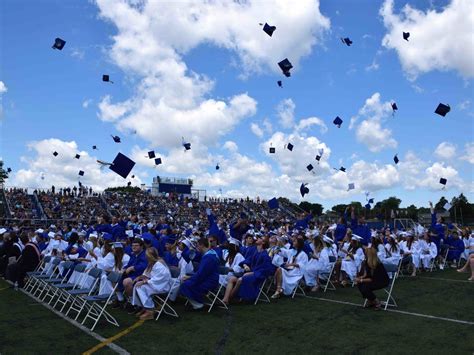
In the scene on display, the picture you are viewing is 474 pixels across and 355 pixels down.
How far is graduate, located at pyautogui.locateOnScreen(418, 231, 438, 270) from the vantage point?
47.3ft

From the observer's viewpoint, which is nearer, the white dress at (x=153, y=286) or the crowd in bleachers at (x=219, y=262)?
the white dress at (x=153, y=286)

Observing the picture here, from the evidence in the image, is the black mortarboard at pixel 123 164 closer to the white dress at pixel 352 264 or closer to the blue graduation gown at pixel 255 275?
the blue graduation gown at pixel 255 275

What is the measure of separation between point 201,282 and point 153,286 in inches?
44.5

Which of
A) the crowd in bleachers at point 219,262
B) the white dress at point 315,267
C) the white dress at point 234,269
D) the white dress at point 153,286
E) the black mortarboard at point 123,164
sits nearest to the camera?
the white dress at point 153,286

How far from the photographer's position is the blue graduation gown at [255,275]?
360 inches

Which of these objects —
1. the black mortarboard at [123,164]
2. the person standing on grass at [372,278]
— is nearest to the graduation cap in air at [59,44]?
the black mortarboard at [123,164]

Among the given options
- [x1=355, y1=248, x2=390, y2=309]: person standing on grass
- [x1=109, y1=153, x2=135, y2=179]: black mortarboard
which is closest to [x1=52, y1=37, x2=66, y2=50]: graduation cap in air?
[x1=109, y1=153, x2=135, y2=179]: black mortarboard

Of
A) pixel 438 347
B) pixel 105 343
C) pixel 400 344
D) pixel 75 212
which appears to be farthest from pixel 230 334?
pixel 75 212

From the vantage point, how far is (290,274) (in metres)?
10.1

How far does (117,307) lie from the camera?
8.73 metres

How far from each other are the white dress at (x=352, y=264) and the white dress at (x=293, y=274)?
5.65 ft

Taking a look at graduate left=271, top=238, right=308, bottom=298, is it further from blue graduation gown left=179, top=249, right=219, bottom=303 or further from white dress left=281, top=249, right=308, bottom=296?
blue graduation gown left=179, top=249, right=219, bottom=303

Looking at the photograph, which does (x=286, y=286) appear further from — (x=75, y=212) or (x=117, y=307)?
(x=75, y=212)

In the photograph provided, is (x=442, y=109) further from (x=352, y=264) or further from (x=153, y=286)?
(x=153, y=286)
